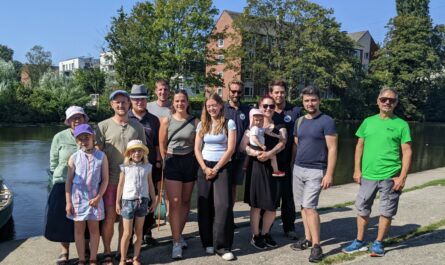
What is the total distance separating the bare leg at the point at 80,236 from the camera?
432cm

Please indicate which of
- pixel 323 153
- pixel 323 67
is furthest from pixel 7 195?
pixel 323 67

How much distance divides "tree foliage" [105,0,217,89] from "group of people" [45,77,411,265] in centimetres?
3358

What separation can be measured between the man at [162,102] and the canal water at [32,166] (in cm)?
429

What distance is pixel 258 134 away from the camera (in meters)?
4.98

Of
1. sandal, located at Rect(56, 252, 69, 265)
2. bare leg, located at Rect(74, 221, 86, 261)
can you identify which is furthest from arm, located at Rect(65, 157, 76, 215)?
sandal, located at Rect(56, 252, 69, 265)

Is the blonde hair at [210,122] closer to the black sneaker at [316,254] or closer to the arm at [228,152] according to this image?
the arm at [228,152]

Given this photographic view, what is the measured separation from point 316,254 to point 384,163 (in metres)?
1.32

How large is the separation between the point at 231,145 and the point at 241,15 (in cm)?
4358

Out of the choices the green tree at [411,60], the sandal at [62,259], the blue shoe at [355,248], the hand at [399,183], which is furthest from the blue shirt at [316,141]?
the green tree at [411,60]

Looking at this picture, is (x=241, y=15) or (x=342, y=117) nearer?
(x=241, y=15)

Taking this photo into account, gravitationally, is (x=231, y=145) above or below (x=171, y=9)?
below

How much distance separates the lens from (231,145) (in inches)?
188

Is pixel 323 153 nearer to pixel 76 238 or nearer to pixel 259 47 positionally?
pixel 76 238

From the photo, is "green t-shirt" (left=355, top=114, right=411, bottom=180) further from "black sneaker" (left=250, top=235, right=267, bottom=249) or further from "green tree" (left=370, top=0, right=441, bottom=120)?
"green tree" (left=370, top=0, right=441, bottom=120)
